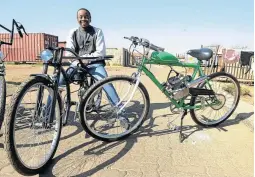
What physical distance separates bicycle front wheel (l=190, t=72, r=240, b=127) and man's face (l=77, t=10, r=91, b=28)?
200cm

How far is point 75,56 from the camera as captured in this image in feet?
11.4

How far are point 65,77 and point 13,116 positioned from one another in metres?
1.08

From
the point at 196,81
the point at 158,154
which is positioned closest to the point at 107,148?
the point at 158,154

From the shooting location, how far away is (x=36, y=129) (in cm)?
312

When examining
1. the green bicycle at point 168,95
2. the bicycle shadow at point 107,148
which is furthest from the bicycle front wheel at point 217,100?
the bicycle shadow at point 107,148

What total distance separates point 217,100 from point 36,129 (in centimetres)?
286

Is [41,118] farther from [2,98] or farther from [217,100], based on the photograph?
[217,100]

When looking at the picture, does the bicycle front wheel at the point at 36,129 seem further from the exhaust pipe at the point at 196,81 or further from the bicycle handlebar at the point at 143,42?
the exhaust pipe at the point at 196,81

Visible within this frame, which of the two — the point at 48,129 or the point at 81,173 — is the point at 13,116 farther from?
the point at 81,173

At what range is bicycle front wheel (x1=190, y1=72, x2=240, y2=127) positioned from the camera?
4405mm

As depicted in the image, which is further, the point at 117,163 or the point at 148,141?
the point at 148,141

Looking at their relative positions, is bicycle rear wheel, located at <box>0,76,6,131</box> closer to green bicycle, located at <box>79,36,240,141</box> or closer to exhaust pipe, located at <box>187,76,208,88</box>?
green bicycle, located at <box>79,36,240,141</box>

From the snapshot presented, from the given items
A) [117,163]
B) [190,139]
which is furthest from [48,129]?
[190,139]

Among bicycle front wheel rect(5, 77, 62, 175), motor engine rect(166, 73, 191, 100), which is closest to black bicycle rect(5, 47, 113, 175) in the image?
bicycle front wheel rect(5, 77, 62, 175)
